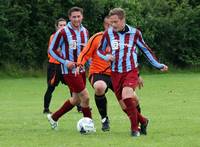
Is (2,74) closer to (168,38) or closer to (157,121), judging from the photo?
(168,38)

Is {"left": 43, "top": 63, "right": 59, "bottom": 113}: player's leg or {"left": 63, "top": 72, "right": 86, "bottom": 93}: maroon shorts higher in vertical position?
{"left": 63, "top": 72, "right": 86, "bottom": 93}: maroon shorts

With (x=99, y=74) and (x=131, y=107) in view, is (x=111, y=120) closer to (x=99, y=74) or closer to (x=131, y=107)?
(x=99, y=74)

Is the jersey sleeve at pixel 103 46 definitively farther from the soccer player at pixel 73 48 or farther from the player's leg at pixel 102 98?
A: the player's leg at pixel 102 98

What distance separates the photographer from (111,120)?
40.5 feet

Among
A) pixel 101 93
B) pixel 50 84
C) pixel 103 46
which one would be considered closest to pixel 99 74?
pixel 101 93

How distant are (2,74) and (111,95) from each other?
380 inches

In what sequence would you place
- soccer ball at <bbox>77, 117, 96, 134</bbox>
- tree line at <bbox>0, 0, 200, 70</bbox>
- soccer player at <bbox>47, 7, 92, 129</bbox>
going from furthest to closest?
tree line at <bbox>0, 0, 200, 70</bbox>, soccer player at <bbox>47, 7, 92, 129</bbox>, soccer ball at <bbox>77, 117, 96, 134</bbox>

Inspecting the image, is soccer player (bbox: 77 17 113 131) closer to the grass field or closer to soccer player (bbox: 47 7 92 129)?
soccer player (bbox: 47 7 92 129)

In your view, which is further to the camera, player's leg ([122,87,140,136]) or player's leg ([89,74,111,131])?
player's leg ([89,74,111,131])

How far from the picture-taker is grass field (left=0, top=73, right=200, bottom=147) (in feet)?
29.7

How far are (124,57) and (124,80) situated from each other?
0.35m

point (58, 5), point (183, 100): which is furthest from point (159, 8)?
point (183, 100)

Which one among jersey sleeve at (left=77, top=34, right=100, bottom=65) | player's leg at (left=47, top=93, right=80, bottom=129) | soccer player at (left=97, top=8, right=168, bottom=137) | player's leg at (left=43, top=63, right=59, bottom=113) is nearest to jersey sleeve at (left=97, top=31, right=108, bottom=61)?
soccer player at (left=97, top=8, right=168, bottom=137)

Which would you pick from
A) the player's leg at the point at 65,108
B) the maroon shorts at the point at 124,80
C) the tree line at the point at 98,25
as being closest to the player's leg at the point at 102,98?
the player's leg at the point at 65,108
